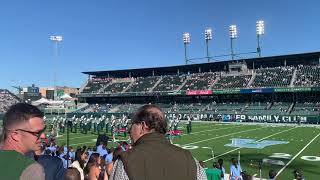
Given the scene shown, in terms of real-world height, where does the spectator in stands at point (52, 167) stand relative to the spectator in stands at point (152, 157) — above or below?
below

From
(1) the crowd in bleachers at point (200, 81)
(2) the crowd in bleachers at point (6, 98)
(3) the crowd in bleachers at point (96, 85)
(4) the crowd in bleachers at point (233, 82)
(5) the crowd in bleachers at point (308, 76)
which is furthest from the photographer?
(3) the crowd in bleachers at point (96, 85)

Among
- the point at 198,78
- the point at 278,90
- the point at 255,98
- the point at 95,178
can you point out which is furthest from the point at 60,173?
the point at 198,78

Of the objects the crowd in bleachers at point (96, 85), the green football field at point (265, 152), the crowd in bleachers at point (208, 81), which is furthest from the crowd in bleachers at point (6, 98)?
the green football field at point (265, 152)

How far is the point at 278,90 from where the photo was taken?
53.4 metres

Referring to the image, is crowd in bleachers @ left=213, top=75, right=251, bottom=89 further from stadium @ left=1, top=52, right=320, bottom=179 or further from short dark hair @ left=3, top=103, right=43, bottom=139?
short dark hair @ left=3, top=103, right=43, bottom=139

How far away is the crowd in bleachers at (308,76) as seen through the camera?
172 feet

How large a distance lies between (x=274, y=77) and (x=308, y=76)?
15.8ft

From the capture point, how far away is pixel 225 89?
58094mm

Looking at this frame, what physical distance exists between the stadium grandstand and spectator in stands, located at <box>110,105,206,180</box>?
4553 centimetres

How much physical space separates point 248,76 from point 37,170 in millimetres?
60555

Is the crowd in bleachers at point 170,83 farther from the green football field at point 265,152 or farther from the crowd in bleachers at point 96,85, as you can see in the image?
the green football field at point 265,152

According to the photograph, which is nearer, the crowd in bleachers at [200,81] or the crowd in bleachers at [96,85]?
the crowd in bleachers at [200,81]

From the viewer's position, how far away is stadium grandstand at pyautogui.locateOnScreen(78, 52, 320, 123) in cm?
5166

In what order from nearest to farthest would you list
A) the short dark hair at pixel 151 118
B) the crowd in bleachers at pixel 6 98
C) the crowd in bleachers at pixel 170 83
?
the short dark hair at pixel 151 118 < the crowd in bleachers at pixel 6 98 < the crowd in bleachers at pixel 170 83
